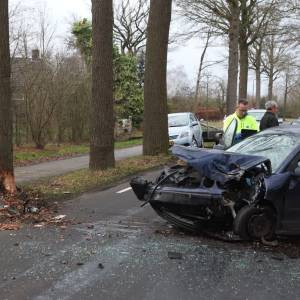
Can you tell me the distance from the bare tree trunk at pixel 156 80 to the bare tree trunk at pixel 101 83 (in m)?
3.33

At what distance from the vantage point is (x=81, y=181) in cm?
1177

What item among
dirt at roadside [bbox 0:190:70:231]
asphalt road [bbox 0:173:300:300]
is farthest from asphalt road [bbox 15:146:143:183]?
asphalt road [bbox 0:173:300:300]

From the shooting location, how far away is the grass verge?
34.3ft

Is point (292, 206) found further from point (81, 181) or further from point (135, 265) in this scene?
point (81, 181)

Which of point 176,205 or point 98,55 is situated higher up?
point 98,55

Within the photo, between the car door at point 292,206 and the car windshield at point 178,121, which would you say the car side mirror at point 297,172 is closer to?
the car door at point 292,206

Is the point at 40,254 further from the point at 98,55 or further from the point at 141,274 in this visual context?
the point at 98,55

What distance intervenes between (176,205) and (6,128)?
15.0 feet

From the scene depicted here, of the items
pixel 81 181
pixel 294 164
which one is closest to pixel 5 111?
pixel 81 181

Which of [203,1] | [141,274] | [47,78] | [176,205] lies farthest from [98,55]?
[203,1]

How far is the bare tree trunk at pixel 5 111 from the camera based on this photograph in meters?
9.96

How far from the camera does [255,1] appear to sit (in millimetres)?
28078

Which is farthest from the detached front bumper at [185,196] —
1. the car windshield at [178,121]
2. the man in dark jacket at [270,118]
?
the car windshield at [178,121]

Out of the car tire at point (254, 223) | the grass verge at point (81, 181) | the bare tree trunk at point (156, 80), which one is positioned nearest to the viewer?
the car tire at point (254, 223)
